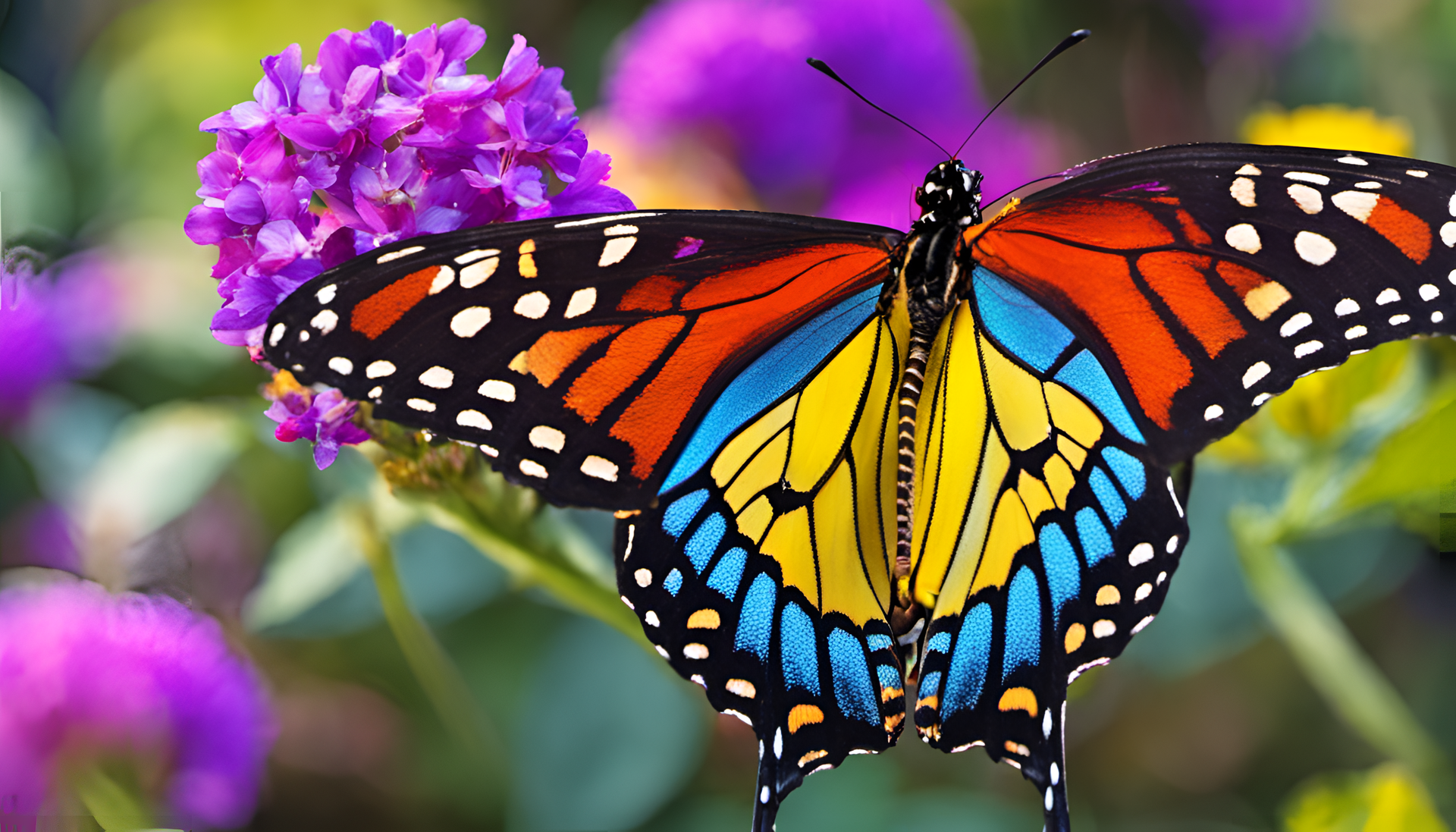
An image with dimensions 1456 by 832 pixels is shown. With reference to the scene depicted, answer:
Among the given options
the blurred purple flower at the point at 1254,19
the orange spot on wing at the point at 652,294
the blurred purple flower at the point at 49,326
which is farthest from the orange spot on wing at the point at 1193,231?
the blurred purple flower at the point at 1254,19

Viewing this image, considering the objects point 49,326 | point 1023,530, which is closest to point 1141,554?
point 1023,530

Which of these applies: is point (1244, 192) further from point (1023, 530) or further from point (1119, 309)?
point (1023, 530)

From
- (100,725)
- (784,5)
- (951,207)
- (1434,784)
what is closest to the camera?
(951,207)

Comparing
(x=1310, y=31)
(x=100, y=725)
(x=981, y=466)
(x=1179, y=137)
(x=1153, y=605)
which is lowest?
(x=100, y=725)

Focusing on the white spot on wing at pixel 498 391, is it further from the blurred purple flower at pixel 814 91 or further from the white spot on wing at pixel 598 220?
the blurred purple flower at pixel 814 91

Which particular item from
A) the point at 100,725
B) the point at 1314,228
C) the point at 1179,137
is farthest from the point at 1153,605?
the point at 1179,137

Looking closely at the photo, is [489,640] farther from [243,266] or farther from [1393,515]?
[1393,515]

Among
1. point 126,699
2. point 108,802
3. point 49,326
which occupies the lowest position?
point 108,802
